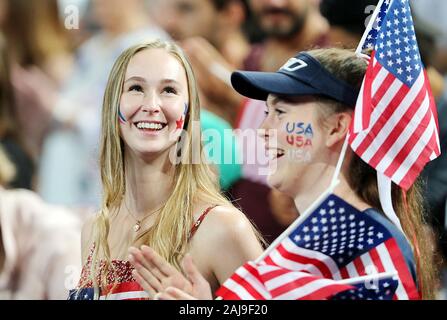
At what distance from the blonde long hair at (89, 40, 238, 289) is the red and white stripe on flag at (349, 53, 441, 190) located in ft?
1.73

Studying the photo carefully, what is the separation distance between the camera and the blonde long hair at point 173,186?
12.2 ft

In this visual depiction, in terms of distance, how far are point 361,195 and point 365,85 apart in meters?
0.34

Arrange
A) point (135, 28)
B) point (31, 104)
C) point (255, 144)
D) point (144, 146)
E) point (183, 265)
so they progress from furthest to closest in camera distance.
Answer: point (31, 104) → point (135, 28) → point (255, 144) → point (144, 146) → point (183, 265)

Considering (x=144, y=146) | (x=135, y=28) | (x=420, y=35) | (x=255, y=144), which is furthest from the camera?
(x=135, y=28)

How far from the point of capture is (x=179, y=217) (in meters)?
3.74

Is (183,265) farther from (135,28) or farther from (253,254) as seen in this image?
(135,28)

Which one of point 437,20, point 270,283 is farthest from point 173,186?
point 437,20

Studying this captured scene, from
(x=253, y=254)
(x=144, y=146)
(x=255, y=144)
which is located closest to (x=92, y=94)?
(x=255, y=144)

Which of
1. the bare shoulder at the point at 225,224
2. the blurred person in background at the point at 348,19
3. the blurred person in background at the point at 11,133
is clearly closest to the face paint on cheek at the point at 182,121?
the bare shoulder at the point at 225,224

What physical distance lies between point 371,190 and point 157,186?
2.37ft

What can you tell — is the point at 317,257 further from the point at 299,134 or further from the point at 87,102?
the point at 87,102

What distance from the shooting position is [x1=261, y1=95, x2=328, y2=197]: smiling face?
3.71 m
